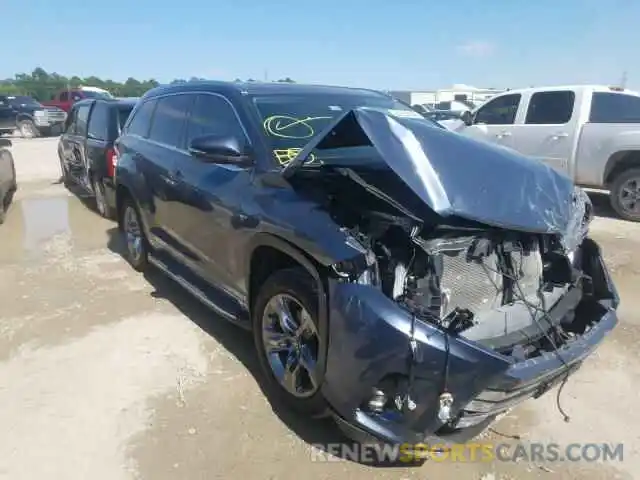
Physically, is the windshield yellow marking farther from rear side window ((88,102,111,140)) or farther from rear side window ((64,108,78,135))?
rear side window ((64,108,78,135))

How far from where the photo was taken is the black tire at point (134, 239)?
17.8ft

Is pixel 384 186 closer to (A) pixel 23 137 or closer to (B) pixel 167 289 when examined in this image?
(B) pixel 167 289

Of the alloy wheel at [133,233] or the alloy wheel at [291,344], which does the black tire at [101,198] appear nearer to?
the alloy wheel at [133,233]

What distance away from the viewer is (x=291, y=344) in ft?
10.1

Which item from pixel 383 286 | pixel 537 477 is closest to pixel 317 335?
pixel 383 286

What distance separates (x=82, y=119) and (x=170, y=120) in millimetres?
5096

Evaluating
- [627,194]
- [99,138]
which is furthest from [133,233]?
[627,194]

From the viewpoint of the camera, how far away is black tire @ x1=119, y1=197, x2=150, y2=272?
17.8ft

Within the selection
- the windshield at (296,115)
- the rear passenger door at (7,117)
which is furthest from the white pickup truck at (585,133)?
the rear passenger door at (7,117)

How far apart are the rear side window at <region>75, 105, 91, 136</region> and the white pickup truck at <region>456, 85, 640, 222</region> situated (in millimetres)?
5976

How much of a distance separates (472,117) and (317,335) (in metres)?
7.97

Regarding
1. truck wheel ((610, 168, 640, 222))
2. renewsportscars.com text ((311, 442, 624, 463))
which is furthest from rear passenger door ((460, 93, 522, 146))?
renewsportscars.com text ((311, 442, 624, 463))

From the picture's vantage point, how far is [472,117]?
975 centimetres

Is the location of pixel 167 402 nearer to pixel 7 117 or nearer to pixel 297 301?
pixel 297 301
